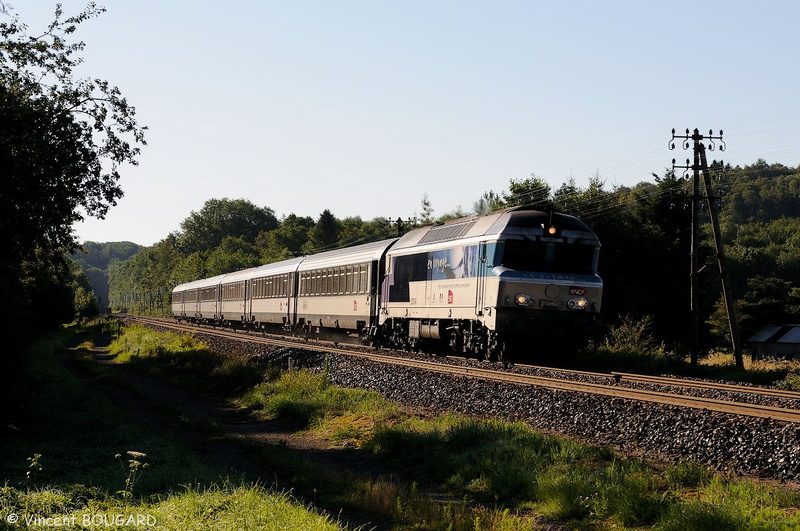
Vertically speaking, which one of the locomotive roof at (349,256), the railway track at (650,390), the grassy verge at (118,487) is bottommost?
the grassy verge at (118,487)

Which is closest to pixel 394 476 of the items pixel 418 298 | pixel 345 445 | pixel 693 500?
pixel 345 445

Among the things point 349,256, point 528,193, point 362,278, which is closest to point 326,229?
point 528,193

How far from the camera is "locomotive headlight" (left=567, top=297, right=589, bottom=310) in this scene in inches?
882

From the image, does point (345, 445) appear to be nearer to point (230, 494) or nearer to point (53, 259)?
point (230, 494)

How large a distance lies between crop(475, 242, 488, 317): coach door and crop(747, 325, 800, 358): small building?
149 feet

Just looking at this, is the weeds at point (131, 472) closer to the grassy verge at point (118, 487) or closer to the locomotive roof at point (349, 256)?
the grassy verge at point (118, 487)

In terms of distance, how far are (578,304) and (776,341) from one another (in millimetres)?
48978

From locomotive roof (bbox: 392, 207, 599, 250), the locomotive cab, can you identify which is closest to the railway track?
the locomotive cab

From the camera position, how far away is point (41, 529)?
7.77 m

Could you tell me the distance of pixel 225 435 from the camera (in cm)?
1667

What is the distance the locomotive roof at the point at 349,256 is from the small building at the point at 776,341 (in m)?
36.1

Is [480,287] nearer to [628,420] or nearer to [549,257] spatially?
[549,257]

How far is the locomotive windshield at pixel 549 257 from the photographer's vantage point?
73.5ft

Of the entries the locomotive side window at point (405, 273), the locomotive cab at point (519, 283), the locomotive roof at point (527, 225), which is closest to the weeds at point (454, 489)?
the locomotive cab at point (519, 283)
